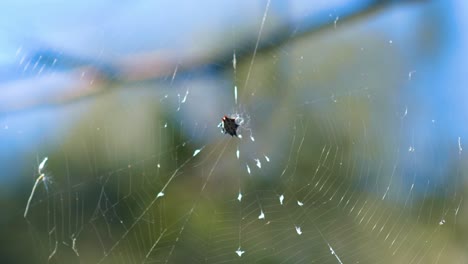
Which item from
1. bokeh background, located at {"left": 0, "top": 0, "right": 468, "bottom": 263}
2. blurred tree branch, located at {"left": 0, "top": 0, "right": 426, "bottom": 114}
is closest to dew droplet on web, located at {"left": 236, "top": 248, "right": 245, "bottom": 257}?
bokeh background, located at {"left": 0, "top": 0, "right": 468, "bottom": 263}

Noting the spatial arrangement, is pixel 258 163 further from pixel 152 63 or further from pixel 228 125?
pixel 152 63

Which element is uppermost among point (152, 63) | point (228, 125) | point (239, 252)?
point (152, 63)

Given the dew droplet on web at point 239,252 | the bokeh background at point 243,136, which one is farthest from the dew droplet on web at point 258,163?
the dew droplet on web at point 239,252

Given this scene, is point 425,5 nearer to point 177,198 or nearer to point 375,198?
point 375,198

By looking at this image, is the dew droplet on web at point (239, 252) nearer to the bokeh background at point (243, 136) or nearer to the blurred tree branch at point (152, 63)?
the bokeh background at point (243, 136)

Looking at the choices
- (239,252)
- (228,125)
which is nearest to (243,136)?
(228,125)

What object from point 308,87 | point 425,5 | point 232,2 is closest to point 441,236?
point 308,87

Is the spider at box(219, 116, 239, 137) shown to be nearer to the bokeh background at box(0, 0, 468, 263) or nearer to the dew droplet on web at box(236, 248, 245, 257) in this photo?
the bokeh background at box(0, 0, 468, 263)
